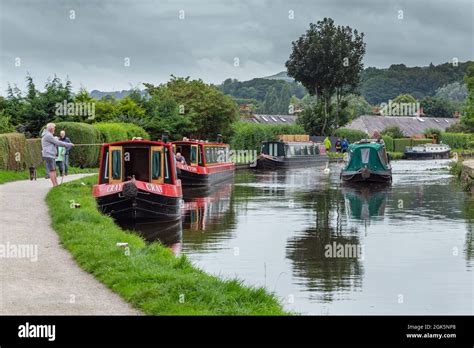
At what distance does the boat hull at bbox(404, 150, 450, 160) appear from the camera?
267 feet

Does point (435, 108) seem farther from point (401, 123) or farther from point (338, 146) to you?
point (338, 146)

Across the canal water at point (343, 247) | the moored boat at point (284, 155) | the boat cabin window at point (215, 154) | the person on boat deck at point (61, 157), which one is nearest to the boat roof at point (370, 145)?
the canal water at point (343, 247)

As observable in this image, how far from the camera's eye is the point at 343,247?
1739 cm

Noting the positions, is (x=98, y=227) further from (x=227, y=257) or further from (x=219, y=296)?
(x=219, y=296)

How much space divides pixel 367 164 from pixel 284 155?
20752mm

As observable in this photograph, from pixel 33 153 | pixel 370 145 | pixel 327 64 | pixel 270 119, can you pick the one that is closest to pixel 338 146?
pixel 327 64

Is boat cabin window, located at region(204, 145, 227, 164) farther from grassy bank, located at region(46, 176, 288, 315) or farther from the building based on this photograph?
the building

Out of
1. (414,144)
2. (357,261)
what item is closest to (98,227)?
(357,261)

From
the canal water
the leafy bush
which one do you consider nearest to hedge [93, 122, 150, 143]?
the canal water
